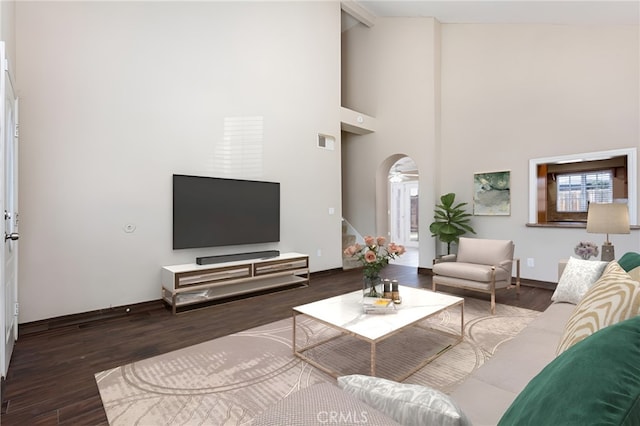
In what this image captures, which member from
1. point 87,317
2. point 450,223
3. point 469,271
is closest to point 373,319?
point 469,271

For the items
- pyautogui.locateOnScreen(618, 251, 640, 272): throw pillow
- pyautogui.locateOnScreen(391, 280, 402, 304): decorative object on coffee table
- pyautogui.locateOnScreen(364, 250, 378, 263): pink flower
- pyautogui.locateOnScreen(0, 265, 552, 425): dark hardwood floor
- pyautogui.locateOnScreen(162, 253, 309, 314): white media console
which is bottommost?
pyautogui.locateOnScreen(0, 265, 552, 425): dark hardwood floor

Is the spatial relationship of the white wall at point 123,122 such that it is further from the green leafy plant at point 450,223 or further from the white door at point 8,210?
the green leafy plant at point 450,223

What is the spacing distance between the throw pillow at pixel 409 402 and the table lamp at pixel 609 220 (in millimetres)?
3175

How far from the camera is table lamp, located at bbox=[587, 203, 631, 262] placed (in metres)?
→ 2.92

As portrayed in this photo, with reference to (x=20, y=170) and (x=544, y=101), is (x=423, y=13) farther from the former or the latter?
(x=20, y=170)

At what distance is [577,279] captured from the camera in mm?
Result: 2461

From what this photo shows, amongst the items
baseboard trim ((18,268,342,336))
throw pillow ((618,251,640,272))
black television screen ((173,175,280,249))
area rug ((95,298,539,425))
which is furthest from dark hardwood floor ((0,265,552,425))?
throw pillow ((618,251,640,272))

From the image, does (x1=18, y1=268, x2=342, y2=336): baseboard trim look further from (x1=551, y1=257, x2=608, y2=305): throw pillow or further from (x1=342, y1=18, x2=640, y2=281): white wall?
(x1=342, y1=18, x2=640, y2=281): white wall

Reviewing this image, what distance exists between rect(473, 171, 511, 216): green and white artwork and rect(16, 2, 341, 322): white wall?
3195mm

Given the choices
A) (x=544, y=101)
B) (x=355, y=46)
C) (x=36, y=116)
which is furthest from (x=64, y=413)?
(x=355, y=46)

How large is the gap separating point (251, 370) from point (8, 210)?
7.12 feet

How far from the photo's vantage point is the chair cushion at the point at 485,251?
386 centimetres

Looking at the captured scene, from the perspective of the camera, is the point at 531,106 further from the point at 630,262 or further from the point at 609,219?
the point at 630,262

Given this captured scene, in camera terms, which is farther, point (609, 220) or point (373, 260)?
point (609, 220)
